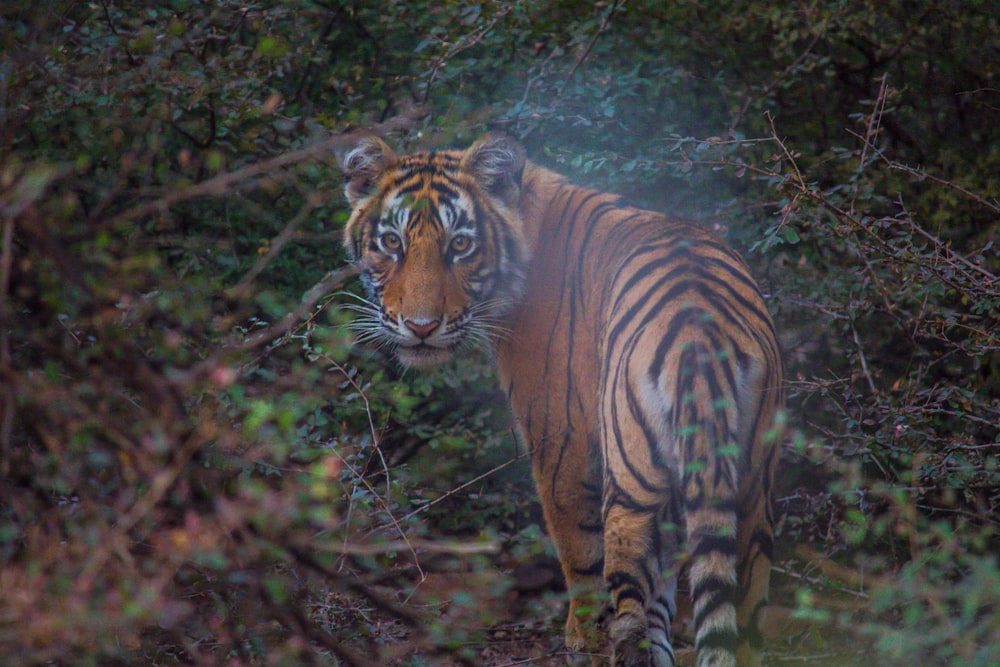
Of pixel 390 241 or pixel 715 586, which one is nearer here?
pixel 715 586

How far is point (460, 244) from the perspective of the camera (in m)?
4.01

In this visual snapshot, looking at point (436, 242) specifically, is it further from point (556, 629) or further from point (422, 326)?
point (556, 629)

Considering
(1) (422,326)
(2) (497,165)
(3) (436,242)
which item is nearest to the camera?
(1) (422,326)

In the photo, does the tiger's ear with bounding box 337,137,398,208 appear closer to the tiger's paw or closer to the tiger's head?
the tiger's head

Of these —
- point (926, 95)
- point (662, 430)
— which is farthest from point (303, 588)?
point (926, 95)

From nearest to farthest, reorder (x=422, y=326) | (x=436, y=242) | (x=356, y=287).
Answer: (x=422, y=326) < (x=436, y=242) < (x=356, y=287)

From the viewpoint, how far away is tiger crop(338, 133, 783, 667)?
9.34 feet

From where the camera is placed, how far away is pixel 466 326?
390 cm

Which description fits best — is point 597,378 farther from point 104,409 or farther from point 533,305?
point 104,409

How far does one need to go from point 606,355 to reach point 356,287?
1617 millimetres

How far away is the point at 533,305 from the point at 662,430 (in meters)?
1.21

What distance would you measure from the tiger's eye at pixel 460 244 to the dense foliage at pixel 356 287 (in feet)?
1.49

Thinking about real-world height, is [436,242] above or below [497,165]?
below

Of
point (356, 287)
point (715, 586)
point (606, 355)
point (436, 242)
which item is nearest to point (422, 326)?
point (436, 242)
